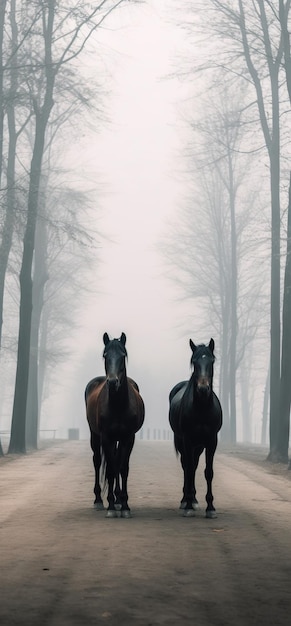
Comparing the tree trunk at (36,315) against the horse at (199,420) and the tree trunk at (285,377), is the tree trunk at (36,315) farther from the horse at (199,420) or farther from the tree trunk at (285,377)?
the horse at (199,420)

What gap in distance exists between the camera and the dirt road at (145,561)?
24.8 ft

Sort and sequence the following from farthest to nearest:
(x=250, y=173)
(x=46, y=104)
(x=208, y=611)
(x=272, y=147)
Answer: (x=250, y=173) < (x=272, y=147) < (x=46, y=104) < (x=208, y=611)

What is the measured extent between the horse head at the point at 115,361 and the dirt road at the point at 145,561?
1780 millimetres

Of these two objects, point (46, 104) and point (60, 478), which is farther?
point (46, 104)

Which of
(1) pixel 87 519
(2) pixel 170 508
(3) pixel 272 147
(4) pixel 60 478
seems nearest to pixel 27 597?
(1) pixel 87 519

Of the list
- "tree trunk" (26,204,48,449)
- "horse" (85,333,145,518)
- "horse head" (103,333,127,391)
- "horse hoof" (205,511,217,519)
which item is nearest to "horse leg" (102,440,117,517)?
"horse" (85,333,145,518)

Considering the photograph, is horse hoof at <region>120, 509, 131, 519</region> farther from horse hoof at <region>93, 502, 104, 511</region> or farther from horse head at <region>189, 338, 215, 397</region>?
horse head at <region>189, 338, 215, 397</region>

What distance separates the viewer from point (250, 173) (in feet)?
170

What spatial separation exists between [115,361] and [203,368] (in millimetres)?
1147

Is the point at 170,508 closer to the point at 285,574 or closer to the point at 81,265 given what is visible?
the point at 285,574

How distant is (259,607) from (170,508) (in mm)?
6998

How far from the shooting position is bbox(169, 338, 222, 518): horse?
532 inches

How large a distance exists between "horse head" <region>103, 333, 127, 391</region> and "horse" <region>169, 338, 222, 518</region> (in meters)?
0.93

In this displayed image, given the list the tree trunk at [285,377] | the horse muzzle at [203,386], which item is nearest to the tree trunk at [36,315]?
the tree trunk at [285,377]
